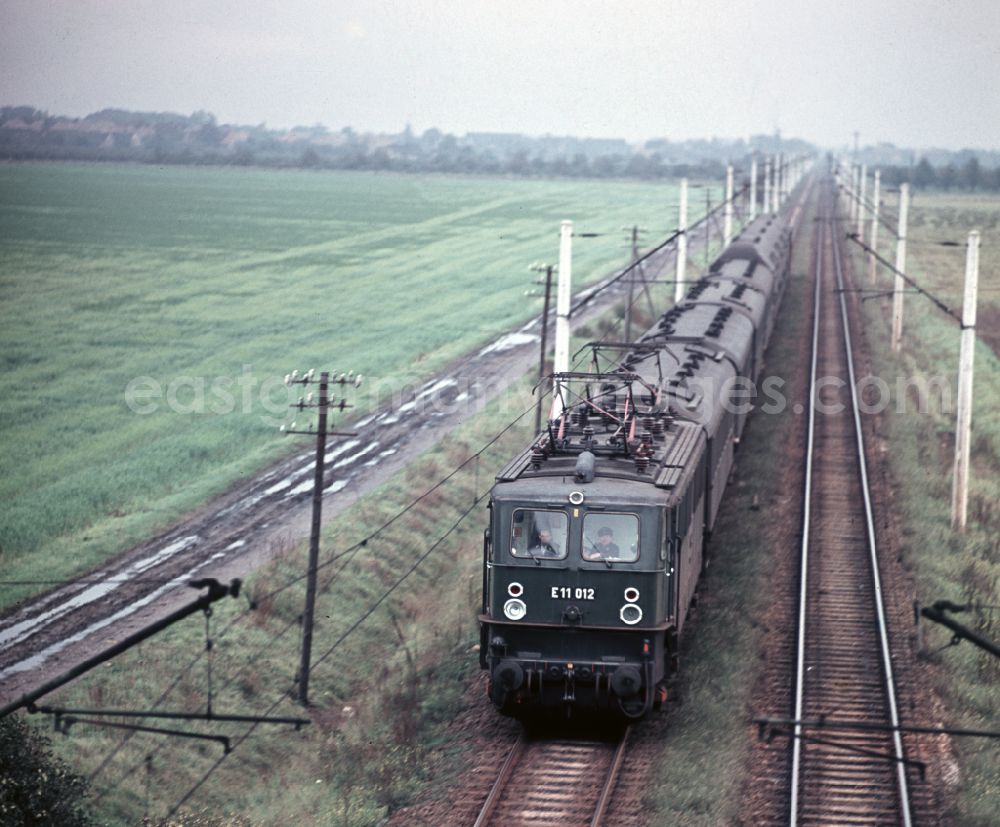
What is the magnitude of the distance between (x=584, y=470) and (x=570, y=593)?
1672 mm

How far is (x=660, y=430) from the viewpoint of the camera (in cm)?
1912

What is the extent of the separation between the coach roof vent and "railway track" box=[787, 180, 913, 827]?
4239mm

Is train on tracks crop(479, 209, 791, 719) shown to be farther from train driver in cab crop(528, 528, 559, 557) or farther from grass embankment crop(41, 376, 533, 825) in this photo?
Result: grass embankment crop(41, 376, 533, 825)

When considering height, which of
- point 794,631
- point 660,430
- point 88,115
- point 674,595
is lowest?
point 794,631

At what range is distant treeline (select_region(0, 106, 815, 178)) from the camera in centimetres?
5362

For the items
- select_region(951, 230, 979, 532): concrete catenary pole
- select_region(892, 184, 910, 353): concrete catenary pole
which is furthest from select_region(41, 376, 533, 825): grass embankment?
select_region(892, 184, 910, 353): concrete catenary pole

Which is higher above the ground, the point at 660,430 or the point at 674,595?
the point at 660,430

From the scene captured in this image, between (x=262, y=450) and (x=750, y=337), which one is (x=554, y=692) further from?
(x=262, y=450)

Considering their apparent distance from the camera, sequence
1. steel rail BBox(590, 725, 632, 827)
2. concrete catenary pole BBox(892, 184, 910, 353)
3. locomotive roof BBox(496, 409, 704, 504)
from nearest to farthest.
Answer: steel rail BBox(590, 725, 632, 827) → locomotive roof BBox(496, 409, 704, 504) → concrete catenary pole BBox(892, 184, 910, 353)

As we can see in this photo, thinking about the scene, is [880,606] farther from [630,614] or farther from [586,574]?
[586,574]

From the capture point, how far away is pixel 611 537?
54.2 feet

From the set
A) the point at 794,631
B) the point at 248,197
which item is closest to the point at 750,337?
the point at 794,631

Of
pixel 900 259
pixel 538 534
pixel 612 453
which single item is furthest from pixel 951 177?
pixel 538 534

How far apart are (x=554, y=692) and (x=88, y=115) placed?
46.4 m
